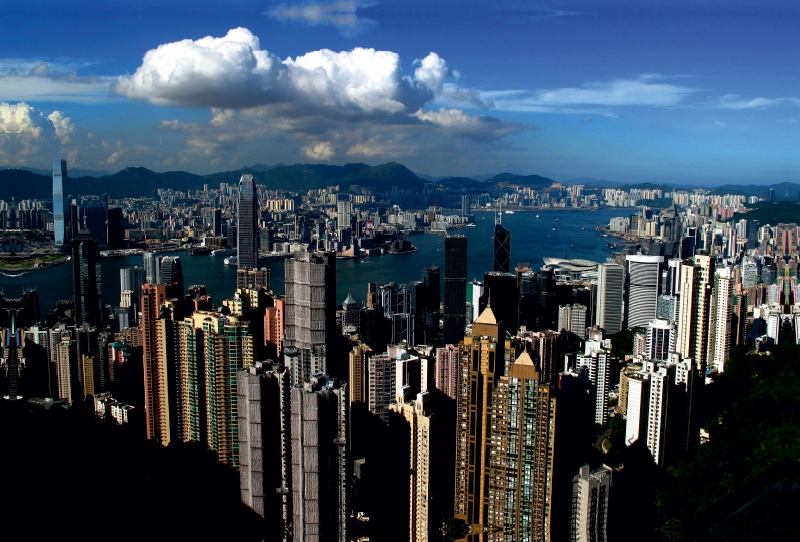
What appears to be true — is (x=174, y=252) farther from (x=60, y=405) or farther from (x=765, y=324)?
(x=765, y=324)

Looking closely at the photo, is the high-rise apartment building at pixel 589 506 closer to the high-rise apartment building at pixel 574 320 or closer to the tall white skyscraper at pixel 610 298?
the high-rise apartment building at pixel 574 320

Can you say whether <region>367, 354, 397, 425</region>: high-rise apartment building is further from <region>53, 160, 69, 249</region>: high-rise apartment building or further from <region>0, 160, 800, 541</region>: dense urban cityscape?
<region>53, 160, 69, 249</region>: high-rise apartment building

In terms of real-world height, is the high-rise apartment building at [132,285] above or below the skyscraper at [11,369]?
above

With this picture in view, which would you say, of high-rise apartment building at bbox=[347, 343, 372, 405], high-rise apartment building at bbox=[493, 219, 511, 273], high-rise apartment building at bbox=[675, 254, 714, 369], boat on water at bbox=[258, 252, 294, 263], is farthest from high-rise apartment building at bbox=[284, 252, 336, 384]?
boat on water at bbox=[258, 252, 294, 263]

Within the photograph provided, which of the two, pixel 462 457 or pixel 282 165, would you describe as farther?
pixel 282 165

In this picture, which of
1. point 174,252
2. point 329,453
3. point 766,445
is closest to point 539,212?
point 174,252

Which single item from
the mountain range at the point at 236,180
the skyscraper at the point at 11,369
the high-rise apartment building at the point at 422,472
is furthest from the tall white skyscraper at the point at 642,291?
the mountain range at the point at 236,180
